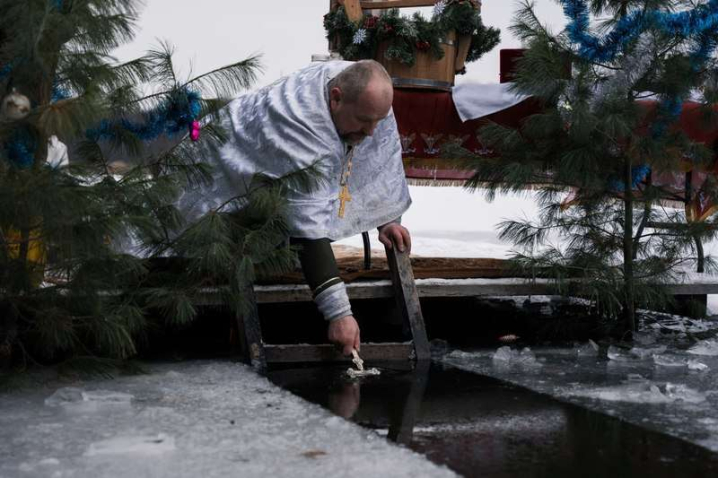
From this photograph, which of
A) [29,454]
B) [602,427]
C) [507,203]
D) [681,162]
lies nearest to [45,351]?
[29,454]

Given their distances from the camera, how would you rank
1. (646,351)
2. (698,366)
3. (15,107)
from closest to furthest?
(15,107)
(698,366)
(646,351)

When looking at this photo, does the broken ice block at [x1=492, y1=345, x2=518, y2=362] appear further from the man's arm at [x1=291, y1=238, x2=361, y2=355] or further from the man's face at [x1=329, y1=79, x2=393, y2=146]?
the man's face at [x1=329, y1=79, x2=393, y2=146]

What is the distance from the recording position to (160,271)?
3609 millimetres

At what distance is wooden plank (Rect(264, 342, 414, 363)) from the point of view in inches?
151

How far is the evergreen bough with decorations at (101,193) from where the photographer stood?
9.47 ft

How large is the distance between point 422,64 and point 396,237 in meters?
1.62

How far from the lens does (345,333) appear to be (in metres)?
3.57

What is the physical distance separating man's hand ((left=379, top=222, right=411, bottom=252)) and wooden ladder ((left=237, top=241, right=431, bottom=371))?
0.09 feet

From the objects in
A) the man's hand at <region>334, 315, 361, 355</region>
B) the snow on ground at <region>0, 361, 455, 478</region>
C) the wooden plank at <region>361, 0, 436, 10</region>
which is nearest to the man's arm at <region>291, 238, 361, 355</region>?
the man's hand at <region>334, 315, 361, 355</region>

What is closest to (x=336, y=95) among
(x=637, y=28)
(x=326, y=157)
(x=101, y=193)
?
(x=326, y=157)

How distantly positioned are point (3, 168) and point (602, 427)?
1967mm

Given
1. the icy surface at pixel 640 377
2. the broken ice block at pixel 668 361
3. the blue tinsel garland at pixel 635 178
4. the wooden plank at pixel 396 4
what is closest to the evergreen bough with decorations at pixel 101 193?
the icy surface at pixel 640 377

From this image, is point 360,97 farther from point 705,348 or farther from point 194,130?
point 705,348

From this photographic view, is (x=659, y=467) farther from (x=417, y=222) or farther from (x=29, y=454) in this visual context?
(x=417, y=222)
